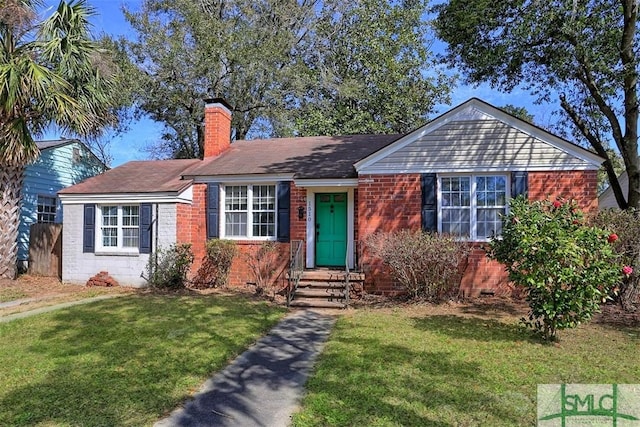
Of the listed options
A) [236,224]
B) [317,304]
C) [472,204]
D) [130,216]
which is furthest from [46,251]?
[472,204]

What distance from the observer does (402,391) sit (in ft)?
15.1

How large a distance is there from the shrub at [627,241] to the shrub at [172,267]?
1007 cm

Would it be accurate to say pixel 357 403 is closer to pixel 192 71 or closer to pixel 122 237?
pixel 122 237

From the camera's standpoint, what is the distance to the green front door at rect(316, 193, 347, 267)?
12000 millimetres

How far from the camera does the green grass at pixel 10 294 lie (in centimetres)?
1055

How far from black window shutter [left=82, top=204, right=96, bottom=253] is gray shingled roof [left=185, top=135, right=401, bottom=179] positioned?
10.4 ft

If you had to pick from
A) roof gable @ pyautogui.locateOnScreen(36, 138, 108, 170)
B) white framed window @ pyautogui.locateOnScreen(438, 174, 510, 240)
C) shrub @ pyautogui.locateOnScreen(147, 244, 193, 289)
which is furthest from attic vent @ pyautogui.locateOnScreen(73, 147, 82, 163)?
white framed window @ pyautogui.locateOnScreen(438, 174, 510, 240)

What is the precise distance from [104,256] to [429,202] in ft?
31.4

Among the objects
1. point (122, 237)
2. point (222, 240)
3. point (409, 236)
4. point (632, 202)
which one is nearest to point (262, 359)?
point (409, 236)

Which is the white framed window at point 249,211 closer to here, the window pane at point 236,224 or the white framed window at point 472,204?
the window pane at point 236,224

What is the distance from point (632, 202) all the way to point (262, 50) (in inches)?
649

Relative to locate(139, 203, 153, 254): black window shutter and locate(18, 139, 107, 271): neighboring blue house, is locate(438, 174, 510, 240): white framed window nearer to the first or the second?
locate(139, 203, 153, 254): black window shutter

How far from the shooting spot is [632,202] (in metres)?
10.6

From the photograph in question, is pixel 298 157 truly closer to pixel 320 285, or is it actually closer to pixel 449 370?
pixel 320 285
